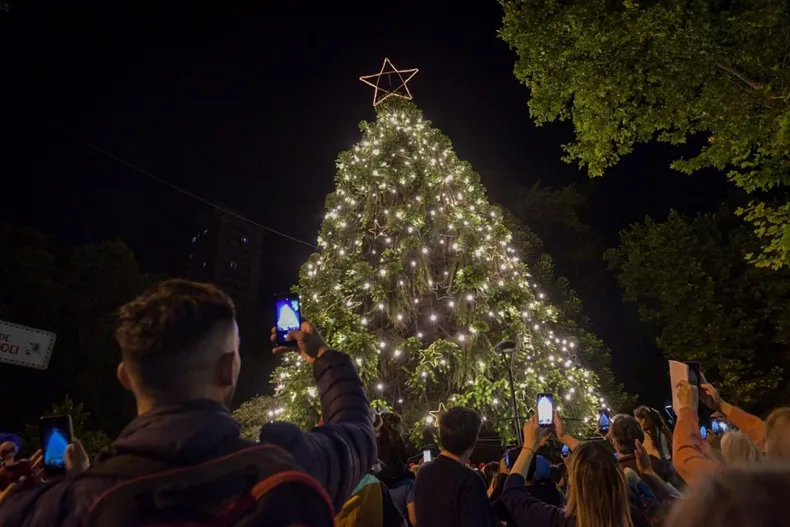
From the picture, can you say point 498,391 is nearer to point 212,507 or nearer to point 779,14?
point 779,14

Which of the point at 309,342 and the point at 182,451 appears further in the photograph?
the point at 309,342

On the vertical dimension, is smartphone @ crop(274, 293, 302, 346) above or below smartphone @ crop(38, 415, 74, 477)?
above

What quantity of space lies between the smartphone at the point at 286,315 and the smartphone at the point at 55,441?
1.10 meters

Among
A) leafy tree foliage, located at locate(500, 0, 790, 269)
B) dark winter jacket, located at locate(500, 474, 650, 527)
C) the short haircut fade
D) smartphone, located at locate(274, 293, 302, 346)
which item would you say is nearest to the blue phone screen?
smartphone, located at locate(274, 293, 302, 346)

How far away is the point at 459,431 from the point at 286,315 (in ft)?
4.86

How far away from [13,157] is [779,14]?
52.5 feet

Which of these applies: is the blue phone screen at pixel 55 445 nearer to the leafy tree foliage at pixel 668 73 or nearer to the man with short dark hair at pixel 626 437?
the man with short dark hair at pixel 626 437

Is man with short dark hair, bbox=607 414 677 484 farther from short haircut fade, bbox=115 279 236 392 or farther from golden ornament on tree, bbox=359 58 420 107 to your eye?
golden ornament on tree, bbox=359 58 420 107

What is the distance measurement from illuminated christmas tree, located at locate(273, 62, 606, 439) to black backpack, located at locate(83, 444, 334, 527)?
7.77 meters

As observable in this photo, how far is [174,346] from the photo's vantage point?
48.8 inches

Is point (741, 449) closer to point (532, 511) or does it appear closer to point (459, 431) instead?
point (532, 511)

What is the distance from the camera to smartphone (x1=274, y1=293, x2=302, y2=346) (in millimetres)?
2014

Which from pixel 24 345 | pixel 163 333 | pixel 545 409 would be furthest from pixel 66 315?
pixel 163 333

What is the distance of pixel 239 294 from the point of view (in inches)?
1588
